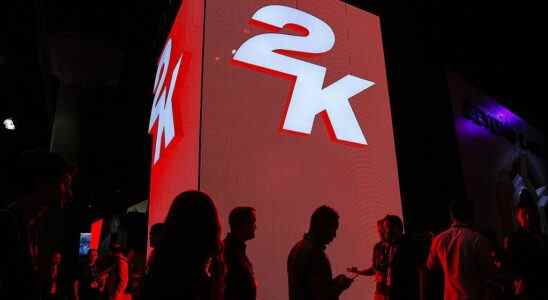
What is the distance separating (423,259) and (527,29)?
645 cm

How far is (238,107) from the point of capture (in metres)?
3.62

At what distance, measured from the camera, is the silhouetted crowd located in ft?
4.61

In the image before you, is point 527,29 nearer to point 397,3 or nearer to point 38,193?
point 397,3

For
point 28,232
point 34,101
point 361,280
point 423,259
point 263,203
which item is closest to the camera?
point 28,232

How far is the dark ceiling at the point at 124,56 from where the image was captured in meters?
5.68

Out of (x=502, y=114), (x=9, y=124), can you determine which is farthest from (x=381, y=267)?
(x=9, y=124)

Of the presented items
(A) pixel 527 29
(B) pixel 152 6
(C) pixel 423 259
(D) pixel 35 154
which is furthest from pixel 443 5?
(D) pixel 35 154

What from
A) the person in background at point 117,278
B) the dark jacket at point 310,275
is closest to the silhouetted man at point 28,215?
the dark jacket at point 310,275

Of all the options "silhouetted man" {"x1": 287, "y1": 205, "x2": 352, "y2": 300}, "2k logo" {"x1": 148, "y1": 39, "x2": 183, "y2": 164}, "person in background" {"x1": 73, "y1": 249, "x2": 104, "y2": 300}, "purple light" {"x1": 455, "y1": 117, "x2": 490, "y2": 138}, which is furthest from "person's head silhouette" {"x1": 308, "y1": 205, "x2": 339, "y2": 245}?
"purple light" {"x1": 455, "y1": 117, "x2": 490, "y2": 138}

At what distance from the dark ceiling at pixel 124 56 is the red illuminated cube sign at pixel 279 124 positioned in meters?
1.30

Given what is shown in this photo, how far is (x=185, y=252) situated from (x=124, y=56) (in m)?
5.76

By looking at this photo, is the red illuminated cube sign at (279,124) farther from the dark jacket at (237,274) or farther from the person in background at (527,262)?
the person in background at (527,262)

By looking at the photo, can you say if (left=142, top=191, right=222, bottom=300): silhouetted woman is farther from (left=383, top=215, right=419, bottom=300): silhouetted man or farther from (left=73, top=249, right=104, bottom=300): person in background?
(left=73, top=249, right=104, bottom=300): person in background

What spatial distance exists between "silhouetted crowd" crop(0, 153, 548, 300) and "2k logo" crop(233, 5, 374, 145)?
1.21 meters
